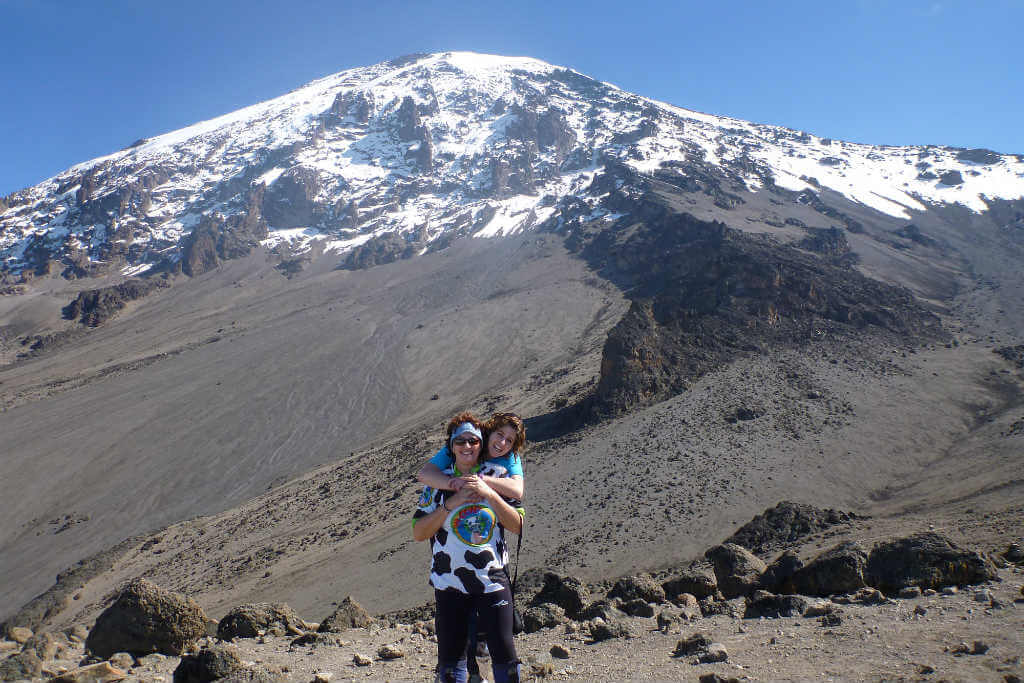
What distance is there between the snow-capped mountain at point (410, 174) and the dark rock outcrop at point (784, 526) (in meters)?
64.6

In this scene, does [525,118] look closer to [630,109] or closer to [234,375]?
[630,109]

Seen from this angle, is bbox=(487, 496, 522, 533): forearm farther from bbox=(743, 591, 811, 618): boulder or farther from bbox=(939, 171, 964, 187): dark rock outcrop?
bbox=(939, 171, 964, 187): dark rock outcrop

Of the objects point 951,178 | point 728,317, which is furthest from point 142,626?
point 951,178

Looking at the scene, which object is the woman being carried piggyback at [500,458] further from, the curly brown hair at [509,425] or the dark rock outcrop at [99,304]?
the dark rock outcrop at [99,304]

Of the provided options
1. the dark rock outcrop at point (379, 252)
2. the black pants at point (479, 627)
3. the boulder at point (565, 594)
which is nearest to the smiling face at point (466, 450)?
the black pants at point (479, 627)

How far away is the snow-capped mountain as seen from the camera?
81.8 m

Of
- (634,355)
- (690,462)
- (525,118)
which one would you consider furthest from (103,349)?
(525,118)

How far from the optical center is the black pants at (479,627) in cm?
270

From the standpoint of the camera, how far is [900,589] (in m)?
5.31

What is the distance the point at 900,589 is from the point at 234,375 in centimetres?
4078

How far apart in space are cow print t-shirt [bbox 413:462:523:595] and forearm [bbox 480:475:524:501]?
0.10 meters

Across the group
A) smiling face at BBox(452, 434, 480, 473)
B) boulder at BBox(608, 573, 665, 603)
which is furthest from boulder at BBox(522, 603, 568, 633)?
smiling face at BBox(452, 434, 480, 473)

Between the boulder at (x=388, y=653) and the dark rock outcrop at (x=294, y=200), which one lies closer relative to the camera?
the boulder at (x=388, y=653)

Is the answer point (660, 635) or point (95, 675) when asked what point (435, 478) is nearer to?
point (95, 675)
